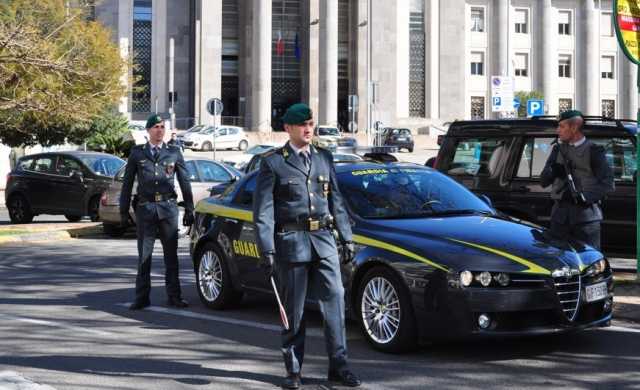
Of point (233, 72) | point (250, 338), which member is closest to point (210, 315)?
point (250, 338)

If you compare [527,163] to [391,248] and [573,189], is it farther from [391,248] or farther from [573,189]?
[391,248]

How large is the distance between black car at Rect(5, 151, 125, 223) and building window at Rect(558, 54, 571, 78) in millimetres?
72964

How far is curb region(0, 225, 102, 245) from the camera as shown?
17688mm

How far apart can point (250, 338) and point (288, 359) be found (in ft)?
6.67

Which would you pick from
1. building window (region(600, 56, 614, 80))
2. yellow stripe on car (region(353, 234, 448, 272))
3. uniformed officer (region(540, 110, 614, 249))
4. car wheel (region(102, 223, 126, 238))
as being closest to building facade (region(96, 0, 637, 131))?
building window (region(600, 56, 614, 80))

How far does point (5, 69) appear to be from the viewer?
19.3 m

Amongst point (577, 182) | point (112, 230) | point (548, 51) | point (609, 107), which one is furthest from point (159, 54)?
point (577, 182)

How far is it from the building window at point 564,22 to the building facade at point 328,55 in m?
2.56

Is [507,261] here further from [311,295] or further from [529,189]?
[529,189]

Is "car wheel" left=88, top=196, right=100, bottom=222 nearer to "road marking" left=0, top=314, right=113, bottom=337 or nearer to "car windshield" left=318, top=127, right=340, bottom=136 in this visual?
"road marking" left=0, top=314, right=113, bottom=337

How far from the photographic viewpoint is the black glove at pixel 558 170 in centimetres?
950

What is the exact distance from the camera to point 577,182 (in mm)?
9438

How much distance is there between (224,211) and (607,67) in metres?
85.6

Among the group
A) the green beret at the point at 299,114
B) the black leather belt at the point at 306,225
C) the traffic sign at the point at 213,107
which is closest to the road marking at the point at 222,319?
the black leather belt at the point at 306,225
